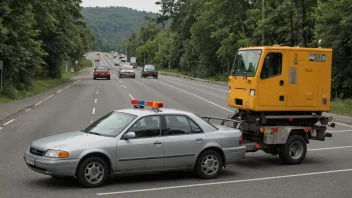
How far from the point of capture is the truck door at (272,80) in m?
11.6

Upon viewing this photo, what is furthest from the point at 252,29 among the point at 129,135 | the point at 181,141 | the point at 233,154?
the point at 129,135

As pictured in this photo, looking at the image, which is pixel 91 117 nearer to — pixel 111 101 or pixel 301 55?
pixel 111 101

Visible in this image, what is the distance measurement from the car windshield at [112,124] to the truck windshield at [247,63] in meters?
3.57

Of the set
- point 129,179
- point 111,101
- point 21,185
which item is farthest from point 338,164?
point 111,101

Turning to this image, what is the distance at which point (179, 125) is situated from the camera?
9.77 metres

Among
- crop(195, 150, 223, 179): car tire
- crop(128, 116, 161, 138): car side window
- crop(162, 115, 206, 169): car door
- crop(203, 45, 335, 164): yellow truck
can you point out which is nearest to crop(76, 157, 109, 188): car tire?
crop(128, 116, 161, 138): car side window

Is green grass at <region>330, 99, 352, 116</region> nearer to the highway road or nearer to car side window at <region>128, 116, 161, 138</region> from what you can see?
the highway road

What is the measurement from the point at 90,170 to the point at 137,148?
3.12ft

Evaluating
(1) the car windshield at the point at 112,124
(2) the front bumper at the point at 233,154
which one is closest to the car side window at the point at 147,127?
(1) the car windshield at the point at 112,124

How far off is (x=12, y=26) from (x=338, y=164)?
82.2ft

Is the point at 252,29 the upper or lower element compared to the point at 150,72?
upper

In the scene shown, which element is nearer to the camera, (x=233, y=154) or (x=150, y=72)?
(x=233, y=154)

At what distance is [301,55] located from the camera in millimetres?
11836

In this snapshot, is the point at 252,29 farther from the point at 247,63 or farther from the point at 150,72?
the point at 247,63
